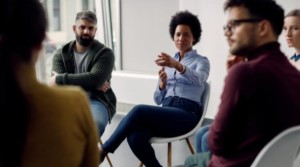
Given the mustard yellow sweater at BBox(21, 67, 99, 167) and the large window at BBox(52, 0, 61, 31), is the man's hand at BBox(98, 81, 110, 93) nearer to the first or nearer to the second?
the large window at BBox(52, 0, 61, 31)

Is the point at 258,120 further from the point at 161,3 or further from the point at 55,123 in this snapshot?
the point at 161,3

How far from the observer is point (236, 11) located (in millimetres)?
1683

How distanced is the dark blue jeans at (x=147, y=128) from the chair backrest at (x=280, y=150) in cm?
120

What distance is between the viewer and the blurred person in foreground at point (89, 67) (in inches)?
119

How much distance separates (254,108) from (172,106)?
4.77 feet

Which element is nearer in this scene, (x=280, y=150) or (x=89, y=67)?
(x=280, y=150)

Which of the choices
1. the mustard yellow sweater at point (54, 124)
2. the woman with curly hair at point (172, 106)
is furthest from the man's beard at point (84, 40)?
the mustard yellow sweater at point (54, 124)

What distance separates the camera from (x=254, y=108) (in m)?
1.48

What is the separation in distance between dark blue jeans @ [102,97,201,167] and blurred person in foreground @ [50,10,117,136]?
274 mm

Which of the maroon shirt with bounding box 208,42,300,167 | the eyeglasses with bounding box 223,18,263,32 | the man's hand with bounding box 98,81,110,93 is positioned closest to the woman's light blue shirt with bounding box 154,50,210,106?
the man's hand with bounding box 98,81,110,93

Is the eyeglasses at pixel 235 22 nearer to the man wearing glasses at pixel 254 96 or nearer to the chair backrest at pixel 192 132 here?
the man wearing glasses at pixel 254 96

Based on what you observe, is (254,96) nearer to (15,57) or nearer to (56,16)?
(15,57)

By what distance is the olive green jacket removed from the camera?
303cm

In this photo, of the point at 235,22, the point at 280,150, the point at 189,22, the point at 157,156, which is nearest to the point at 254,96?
the point at 280,150
